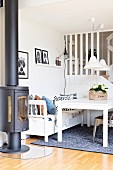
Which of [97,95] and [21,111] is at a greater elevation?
[97,95]

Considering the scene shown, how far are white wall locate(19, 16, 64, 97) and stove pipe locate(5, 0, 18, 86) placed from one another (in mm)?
1342

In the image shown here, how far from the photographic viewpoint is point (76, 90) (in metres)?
7.20

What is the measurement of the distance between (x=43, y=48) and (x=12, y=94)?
102 inches

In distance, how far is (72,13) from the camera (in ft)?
16.9

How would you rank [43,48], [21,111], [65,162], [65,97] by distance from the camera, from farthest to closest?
[65,97], [43,48], [21,111], [65,162]

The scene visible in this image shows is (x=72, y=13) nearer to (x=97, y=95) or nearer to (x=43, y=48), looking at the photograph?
(x=43, y=48)

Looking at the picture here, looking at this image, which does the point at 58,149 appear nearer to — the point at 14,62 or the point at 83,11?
the point at 14,62

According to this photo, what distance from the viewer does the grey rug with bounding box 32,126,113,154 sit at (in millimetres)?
4469

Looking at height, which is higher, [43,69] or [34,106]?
[43,69]

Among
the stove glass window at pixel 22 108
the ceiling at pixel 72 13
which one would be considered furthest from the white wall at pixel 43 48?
the stove glass window at pixel 22 108

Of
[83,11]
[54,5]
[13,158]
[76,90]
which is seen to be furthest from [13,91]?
[76,90]

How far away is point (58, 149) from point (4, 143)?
0.98 m

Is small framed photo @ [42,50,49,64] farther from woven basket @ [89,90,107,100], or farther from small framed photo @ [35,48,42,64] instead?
woven basket @ [89,90,107,100]

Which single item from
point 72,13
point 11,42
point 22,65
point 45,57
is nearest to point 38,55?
point 45,57
